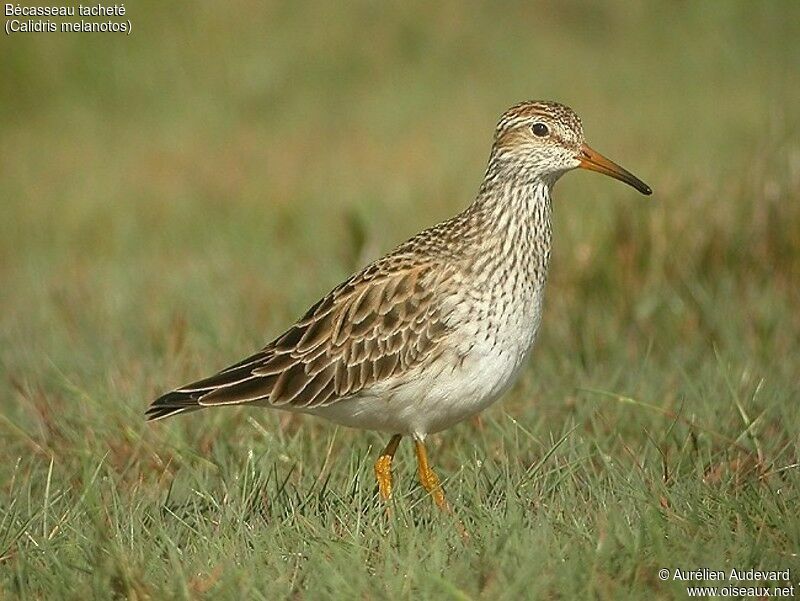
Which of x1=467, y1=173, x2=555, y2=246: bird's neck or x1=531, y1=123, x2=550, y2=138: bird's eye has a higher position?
x1=531, y1=123, x2=550, y2=138: bird's eye

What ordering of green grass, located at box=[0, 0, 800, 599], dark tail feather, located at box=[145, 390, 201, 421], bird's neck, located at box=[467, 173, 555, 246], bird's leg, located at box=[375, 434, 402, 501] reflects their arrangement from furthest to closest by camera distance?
bird's neck, located at box=[467, 173, 555, 246], dark tail feather, located at box=[145, 390, 201, 421], bird's leg, located at box=[375, 434, 402, 501], green grass, located at box=[0, 0, 800, 599]

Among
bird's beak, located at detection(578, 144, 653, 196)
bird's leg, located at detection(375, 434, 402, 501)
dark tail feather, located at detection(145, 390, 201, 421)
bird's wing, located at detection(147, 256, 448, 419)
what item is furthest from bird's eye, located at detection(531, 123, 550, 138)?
dark tail feather, located at detection(145, 390, 201, 421)

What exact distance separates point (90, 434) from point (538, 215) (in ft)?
6.70

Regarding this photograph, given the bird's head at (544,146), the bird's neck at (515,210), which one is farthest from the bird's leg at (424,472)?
the bird's head at (544,146)

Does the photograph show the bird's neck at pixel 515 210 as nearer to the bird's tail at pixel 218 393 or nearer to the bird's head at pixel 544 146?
the bird's head at pixel 544 146

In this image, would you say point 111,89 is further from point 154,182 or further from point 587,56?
point 587,56

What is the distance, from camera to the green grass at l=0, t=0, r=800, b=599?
431 cm

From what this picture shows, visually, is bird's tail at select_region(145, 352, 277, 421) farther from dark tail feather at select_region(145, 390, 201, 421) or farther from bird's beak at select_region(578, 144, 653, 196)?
bird's beak at select_region(578, 144, 653, 196)

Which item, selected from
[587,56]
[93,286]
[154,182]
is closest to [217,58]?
[154,182]

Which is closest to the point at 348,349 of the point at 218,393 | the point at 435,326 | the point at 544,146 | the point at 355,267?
the point at 435,326

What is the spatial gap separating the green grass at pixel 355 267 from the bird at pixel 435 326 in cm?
26

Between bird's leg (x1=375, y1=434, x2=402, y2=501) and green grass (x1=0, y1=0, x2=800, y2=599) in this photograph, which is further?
bird's leg (x1=375, y1=434, x2=402, y2=501)

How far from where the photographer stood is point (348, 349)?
17.7ft

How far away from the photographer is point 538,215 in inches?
213
